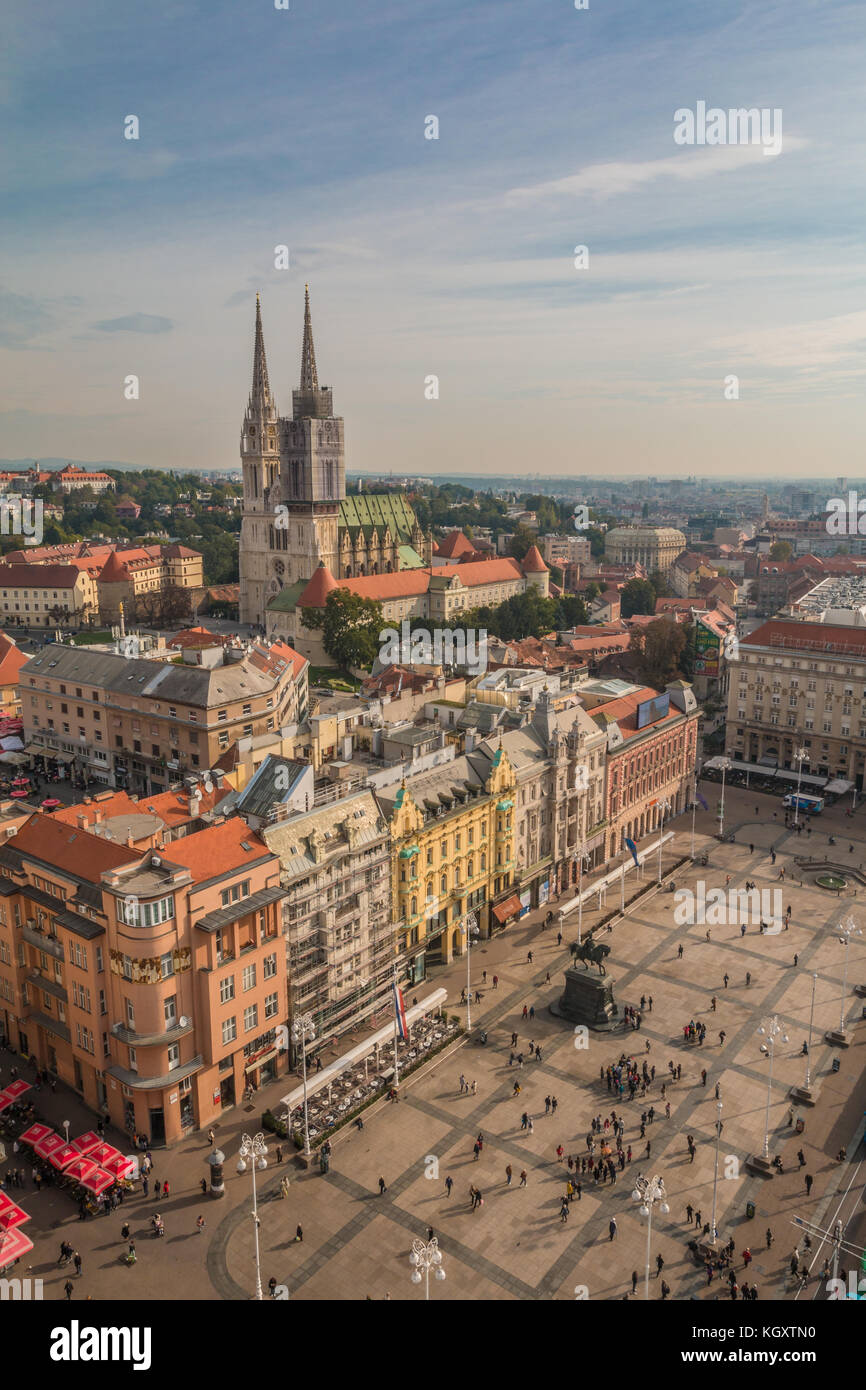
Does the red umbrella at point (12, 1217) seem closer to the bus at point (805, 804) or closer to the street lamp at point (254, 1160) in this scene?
the street lamp at point (254, 1160)

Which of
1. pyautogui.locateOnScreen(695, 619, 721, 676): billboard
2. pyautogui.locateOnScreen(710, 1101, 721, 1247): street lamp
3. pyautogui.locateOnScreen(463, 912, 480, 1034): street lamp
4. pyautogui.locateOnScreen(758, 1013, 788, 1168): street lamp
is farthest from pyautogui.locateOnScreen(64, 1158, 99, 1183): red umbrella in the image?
pyautogui.locateOnScreen(695, 619, 721, 676): billboard

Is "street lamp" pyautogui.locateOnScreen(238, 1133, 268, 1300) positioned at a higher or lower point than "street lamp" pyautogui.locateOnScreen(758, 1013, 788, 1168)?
higher

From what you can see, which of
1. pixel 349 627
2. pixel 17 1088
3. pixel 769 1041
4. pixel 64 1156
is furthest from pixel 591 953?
pixel 349 627

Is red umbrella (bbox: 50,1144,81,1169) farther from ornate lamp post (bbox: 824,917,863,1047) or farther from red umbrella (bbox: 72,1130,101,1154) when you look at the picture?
ornate lamp post (bbox: 824,917,863,1047)

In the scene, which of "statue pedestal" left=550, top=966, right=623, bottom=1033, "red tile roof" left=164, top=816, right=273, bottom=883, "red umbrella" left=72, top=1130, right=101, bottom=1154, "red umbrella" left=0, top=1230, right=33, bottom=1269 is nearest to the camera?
"red umbrella" left=0, top=1230, right=33, bottom=1269

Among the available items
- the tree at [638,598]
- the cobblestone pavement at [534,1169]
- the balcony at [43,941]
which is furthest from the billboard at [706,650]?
the balcony at [43,941]

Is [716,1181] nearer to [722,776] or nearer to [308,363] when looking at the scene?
[722,776]

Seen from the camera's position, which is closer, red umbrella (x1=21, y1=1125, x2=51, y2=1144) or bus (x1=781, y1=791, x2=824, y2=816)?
red umbrella (x1=21, y1=1125, x2=51, y2=1144)
